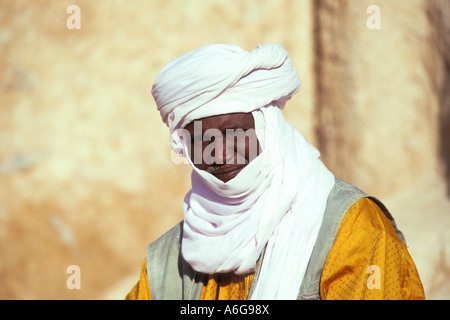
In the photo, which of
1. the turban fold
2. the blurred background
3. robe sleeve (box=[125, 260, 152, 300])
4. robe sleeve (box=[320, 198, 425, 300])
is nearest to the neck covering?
the turban fold

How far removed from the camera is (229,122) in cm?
245

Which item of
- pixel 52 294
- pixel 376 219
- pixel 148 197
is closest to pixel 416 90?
pixel 148 197

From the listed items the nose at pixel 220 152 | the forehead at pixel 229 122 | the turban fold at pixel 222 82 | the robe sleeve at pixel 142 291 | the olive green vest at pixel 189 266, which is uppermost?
the turban fold at pixel 222 82

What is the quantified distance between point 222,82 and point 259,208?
530mm

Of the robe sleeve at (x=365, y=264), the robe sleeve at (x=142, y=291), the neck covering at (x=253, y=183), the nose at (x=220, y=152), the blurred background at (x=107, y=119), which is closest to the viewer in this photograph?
the robe sleeve at (x=365, y=264)

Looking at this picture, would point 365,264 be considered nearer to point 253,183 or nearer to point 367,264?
point 367,264

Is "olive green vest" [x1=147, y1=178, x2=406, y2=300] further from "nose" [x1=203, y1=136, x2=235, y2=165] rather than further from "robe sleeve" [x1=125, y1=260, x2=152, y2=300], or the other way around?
"nose" [x1=203, y1=136, x2=235, y2=165]

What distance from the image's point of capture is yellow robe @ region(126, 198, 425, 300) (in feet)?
6.84

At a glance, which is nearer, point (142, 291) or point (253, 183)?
point (253, 183)

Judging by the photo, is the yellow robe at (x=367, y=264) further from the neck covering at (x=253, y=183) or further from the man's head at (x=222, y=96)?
the man's head at (x=222, y=96)

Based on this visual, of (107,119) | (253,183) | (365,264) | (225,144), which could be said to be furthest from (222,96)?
(107,119)

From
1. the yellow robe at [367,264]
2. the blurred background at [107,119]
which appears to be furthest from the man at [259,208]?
the blurred background at [107,119]

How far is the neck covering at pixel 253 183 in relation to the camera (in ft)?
7.41

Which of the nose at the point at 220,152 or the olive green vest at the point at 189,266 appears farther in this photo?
the nose at the point at 220,152
